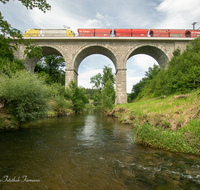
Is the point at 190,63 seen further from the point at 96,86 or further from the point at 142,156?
the point at 96,86

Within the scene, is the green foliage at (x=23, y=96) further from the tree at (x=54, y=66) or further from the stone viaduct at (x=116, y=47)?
the tree at (x=54, y=66)

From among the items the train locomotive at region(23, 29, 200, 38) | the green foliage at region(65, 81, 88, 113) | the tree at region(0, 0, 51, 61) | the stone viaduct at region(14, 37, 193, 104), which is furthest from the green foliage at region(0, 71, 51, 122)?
the train locomotive at region(23, 29, 200, 38)

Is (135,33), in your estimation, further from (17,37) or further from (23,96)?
(17,37)

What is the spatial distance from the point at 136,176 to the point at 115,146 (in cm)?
176

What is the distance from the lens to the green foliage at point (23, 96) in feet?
20.8

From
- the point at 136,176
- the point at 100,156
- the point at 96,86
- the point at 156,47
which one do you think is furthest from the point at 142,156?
the point at 96,86

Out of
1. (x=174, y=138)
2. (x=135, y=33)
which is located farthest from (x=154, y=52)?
(x=174, y=138)

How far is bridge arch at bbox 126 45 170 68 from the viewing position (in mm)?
18609

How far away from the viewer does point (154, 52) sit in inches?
793

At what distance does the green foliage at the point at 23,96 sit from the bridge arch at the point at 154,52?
15.2 metres

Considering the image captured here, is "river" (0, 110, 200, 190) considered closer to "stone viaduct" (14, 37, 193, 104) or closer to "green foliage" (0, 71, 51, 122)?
"green foliage" (0, 71, 51, 122)

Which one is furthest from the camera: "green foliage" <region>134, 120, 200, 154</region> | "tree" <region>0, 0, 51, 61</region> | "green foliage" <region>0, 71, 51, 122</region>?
"green foliage" <region>0, 71, 51, 122</region>

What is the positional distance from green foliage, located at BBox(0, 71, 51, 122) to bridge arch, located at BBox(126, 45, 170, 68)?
1515 cm

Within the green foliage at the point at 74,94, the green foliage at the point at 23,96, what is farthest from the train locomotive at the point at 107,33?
the green foliage at the point at 23,96
